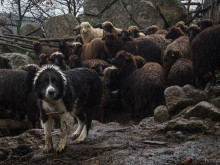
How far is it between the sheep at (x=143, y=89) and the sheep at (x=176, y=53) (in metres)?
0.26

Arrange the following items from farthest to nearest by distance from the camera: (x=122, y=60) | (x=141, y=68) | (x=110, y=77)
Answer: (x=122, y=60), (x=110, y=77), (x=141, y=68)

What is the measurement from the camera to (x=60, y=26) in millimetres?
18172

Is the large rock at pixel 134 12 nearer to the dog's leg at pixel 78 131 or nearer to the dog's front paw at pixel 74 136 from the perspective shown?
the dog's leg at pixel 78 131

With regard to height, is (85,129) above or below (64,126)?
below

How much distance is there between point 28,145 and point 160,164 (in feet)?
9.16

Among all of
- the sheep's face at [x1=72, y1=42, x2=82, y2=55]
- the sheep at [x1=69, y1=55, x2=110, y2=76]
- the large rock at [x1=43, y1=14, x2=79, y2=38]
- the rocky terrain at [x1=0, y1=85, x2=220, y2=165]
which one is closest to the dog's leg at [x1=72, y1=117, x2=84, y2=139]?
the rocky terrain at [x1=0, y1=85, x2=220, y2=165]

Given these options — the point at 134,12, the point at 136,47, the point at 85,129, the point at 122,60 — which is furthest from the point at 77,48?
the point at 85,129

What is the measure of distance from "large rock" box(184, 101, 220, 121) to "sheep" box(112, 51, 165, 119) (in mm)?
2685

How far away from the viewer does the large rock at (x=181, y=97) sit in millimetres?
7223

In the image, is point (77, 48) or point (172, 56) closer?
point (172, 56)

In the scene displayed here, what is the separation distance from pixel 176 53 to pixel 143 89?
1.36 meters

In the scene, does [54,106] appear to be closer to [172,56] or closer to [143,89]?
[143,89]

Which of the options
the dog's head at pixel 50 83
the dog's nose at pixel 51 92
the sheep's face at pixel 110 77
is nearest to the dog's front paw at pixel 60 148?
the dog's head at pixel 50 83

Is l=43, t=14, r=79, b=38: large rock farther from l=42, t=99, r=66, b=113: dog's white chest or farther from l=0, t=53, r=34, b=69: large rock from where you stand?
l=42, t=99, r=66, b=113: dog's white chest
